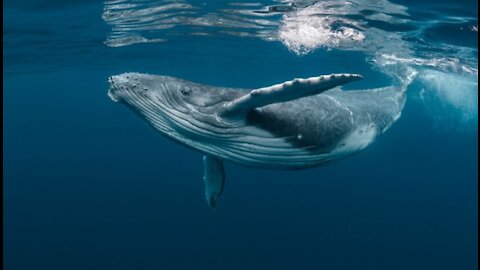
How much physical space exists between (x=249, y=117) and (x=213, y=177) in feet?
7.23

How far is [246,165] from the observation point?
19.6 feet

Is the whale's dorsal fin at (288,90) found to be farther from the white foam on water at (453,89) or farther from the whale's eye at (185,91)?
the white foam on water at (453,89)

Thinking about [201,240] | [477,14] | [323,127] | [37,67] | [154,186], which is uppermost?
[477,14]

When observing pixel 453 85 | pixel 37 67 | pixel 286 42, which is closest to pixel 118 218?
pixel 37 67

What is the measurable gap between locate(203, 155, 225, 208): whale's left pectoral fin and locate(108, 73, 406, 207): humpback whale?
1.10 m

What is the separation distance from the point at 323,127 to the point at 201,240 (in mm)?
21326

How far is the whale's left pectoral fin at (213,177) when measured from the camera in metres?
6.92

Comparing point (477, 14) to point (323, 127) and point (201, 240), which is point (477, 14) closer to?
point (323, 127)

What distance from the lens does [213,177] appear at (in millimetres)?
7055

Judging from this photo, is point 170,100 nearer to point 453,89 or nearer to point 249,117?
point 249,117

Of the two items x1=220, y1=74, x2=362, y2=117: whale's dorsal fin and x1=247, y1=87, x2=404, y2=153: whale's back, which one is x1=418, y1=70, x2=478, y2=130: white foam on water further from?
x1=220, y1=74, x2=362, y2=117: whale's dorsal fin

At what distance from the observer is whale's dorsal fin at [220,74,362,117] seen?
423 cm

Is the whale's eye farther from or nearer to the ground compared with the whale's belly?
farther from the ground

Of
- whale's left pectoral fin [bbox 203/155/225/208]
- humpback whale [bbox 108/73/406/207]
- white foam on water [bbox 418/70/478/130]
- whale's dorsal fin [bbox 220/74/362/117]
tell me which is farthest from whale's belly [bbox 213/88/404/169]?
white foam on water [bbox 418/70/478/130]
